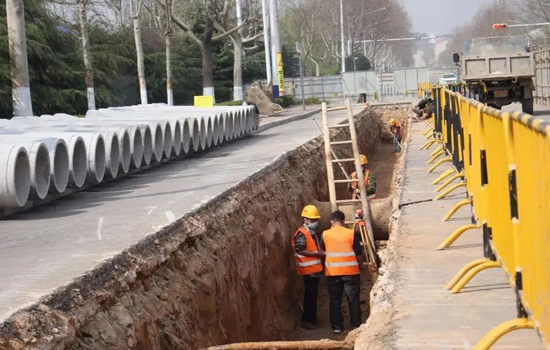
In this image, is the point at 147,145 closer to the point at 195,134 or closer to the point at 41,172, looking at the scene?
the point at 195,134

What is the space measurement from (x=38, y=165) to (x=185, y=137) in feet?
23.8

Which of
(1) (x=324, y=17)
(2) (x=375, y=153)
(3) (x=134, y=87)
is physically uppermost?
(1) (x=324, y=17)

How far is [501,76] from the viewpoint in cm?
2538

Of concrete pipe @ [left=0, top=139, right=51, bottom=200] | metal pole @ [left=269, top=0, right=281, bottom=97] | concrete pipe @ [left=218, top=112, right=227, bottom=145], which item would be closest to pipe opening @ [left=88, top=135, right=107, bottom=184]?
concrete pipe @ [left=0, top=139, right=51, bottom=200]

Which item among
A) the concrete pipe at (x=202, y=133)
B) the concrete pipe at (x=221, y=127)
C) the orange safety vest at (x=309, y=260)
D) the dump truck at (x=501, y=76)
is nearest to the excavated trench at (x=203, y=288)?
the orange safety vest at (x=309, y=260)

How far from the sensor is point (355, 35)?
83562 millimetres

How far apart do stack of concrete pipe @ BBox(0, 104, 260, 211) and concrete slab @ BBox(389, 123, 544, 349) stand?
176 inches

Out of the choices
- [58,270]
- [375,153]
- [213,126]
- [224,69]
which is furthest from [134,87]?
[58,270]

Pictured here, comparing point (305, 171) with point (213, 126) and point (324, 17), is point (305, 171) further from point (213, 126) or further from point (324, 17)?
point (324, 17)

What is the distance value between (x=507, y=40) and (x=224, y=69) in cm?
2828

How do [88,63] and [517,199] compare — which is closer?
[517,199]

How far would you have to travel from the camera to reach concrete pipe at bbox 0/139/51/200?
11.0 m

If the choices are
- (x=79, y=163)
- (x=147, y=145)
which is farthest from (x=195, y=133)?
(x=79, y=163)

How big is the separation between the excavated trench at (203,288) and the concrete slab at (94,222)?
0.65 ft
